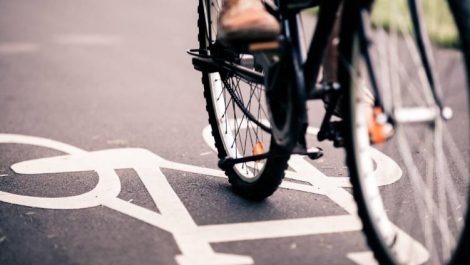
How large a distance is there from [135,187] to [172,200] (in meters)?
0.32

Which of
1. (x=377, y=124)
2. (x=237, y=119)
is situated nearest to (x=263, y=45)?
(x=377, y=124)

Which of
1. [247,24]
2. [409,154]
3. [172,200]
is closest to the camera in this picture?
[247,24]

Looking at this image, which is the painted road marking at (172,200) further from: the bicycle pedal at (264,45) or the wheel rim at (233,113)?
the bicycle pedal at (264,45)

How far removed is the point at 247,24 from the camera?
2.82 metres

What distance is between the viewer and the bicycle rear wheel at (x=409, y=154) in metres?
2.33

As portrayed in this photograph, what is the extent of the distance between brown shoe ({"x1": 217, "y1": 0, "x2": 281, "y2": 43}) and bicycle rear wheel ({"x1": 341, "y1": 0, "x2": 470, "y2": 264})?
0.40 meters

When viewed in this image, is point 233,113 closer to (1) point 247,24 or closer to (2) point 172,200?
(2) point 172,200

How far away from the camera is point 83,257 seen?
300cm

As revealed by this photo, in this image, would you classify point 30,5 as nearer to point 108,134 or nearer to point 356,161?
point 108,134

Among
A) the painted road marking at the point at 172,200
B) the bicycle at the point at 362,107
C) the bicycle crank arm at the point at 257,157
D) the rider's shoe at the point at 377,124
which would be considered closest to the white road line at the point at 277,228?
the painted road marking at the point at 172,200

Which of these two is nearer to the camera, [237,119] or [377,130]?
[377,130]

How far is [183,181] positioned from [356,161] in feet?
5.44

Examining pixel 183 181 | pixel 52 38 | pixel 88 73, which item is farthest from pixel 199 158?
pixel 52 38

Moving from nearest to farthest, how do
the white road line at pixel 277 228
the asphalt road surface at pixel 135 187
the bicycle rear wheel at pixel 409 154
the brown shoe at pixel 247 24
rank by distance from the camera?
the bicycle rear wheel at pixel 409 154, the brown shoe at pixel 247 24, the asphalt road surface at pixel 135 187, the white road line at pixel 277 228
